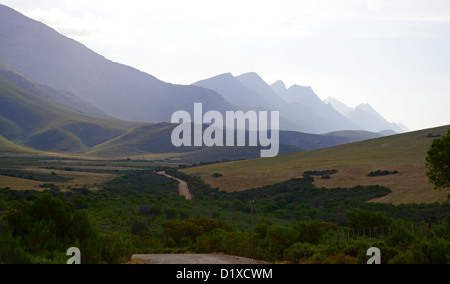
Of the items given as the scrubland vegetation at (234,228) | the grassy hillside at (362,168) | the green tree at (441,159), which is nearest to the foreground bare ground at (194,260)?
the scrubland vegetation at (234,228)

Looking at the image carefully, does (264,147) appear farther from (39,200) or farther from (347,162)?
(39,200)

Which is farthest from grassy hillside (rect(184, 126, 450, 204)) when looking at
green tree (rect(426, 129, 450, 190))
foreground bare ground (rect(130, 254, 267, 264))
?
foreground bare ground (rect(130, 254, 267, 264))

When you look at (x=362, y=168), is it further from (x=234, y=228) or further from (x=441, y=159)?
(x=441, y=159)

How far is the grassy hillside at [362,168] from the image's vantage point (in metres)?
47.5

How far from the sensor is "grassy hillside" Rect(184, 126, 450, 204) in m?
47.5

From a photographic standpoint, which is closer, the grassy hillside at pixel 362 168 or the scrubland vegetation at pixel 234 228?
the scrubland vegetation at pixel 234 228

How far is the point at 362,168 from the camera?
66.1m

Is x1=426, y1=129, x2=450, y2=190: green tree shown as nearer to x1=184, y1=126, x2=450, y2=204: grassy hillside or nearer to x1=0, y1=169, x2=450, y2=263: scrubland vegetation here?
x1=0, y1=169, x2=450, y2=263: scrubland vegetation

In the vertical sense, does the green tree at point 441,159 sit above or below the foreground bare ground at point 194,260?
above

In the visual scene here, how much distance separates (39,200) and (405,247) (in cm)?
1078

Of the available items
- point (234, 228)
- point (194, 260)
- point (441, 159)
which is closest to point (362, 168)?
point (234, 228)

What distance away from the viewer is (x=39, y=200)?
14039 millimetres

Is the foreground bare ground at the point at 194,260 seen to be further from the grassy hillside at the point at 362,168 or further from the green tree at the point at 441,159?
the grassy hillside at the point at 362,168

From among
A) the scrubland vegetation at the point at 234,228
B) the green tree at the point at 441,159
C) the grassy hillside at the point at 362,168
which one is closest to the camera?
the scrubland vegetation at the point at 234,228
